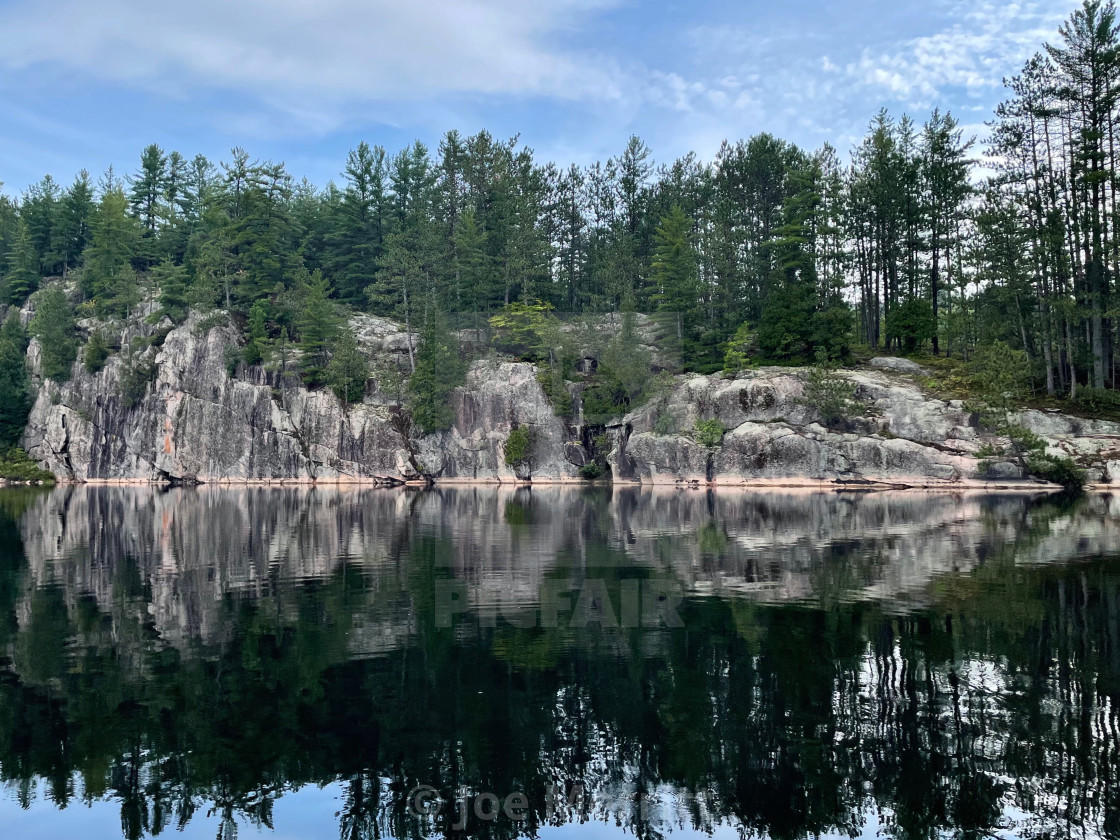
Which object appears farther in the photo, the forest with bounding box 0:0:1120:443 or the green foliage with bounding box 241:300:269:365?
the green foliage with bounding box 241:300:269:365

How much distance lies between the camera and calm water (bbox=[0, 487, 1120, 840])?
955 centimetres

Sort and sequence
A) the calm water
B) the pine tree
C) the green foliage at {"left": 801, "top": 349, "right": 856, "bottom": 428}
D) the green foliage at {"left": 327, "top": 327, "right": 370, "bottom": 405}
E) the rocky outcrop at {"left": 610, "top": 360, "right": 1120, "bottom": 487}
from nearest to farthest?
the calm water
the rocky outcrop at {"left": 610, "top": 360, "right": 1120, "bottom": 487}
the green foliage at {"left": 801, "top": 349, "right": 856, "bottom": 428}
the green foliage at {"left": 327, "top": 327, "right": 370, "bottom": 405}
the pine tree

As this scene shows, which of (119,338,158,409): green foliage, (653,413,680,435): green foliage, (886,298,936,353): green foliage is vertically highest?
(886,298,936,353): green foliage

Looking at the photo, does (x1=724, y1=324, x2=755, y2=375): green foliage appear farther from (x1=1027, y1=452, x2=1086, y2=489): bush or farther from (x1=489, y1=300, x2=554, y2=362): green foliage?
(x1=1027, y1=452, x2=1086, y2=489): bush

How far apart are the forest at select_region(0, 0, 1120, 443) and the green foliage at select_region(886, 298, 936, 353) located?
18 cm

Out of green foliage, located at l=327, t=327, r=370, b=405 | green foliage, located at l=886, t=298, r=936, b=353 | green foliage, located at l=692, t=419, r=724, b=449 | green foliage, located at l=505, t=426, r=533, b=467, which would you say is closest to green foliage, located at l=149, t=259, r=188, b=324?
green foliage, located at l=327, t=327, r=370, b=405

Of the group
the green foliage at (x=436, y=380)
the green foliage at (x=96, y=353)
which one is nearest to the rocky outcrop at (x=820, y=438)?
the green foliage at (x=436, y=380)

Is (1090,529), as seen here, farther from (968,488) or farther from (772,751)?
(772,751)

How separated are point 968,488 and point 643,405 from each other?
28.1m

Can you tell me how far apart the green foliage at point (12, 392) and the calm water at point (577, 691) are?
73815mm

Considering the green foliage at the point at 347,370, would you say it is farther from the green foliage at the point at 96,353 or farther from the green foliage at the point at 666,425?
the green foliage at the point at 666,425

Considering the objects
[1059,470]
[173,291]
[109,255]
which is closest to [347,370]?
[173,291]

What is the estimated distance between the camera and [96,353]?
85375mm

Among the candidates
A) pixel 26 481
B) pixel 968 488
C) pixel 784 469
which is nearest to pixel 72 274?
pixel 26 481
